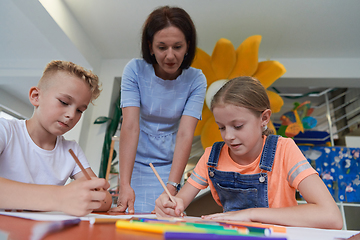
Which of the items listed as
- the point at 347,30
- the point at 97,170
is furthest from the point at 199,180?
the point at 347,30

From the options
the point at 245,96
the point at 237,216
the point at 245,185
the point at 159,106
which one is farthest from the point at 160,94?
the point at 237,216

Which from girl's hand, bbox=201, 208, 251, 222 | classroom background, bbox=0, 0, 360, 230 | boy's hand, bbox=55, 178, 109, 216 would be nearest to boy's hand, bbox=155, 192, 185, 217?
girl's hand, bbox=201, 208, 251, 222

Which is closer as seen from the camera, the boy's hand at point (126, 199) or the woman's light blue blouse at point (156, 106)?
the boy's hand at point (126, 199)

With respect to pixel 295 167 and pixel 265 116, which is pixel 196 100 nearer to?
pixel 265 116

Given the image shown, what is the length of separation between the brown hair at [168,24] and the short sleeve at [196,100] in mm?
116

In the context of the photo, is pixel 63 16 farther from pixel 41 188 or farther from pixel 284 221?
pixel 284 221

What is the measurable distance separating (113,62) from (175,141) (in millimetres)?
2362

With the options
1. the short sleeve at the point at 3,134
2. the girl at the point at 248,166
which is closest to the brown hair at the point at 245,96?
the girl at the point at 248,166

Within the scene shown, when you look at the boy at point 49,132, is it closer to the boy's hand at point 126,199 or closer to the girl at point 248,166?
the boy's hand at point 126,199

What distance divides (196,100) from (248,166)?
0.40 m

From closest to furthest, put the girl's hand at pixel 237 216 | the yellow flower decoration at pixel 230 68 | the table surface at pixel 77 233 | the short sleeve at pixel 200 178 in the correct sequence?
the table surface at pixel 77 233, the girl's hand at pixel 237 216, the short sleeve at pixel 200 178, the yellow flower decoration at pixel 230 68

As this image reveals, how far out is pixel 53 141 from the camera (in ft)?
3.07

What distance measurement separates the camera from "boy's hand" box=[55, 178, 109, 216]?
48cm

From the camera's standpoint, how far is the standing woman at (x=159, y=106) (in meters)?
1.05
